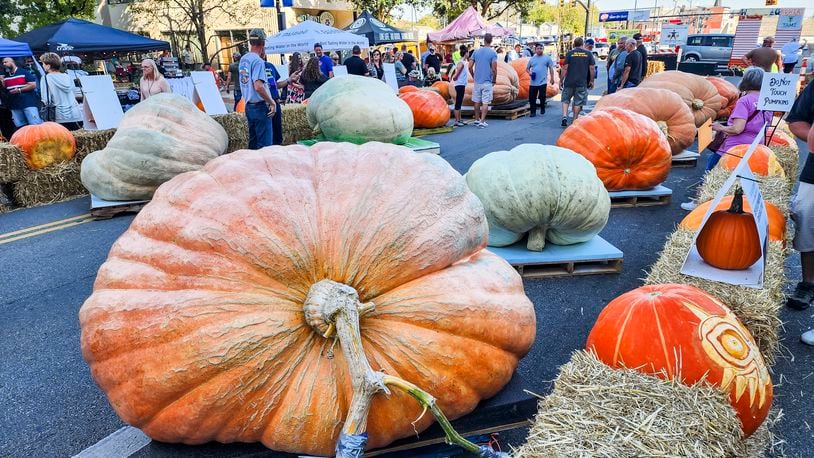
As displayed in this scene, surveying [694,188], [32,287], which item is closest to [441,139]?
[694,188]

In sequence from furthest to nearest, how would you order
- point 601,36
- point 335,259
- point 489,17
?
point 601,36 → point 489,17 → point 335,259

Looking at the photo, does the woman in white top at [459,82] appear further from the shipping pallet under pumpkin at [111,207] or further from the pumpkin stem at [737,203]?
the pumpkin stem at [737,203]

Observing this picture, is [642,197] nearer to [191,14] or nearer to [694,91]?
[694,91]

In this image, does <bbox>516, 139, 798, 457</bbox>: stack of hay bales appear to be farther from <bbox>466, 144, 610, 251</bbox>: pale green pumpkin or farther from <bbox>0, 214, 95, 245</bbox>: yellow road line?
<bbox>0, 214, 95, 245</bbox>: yellow road line

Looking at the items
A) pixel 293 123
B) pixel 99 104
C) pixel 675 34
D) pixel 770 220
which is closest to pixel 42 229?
pixel 99 104

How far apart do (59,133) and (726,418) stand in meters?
8.16

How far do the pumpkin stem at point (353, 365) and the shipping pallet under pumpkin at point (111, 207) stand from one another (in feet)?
16.7

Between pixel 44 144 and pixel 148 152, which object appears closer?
pixel 148 152

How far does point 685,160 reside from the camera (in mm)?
8008

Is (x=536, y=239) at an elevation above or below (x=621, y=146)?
below

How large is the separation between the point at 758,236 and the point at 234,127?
25.6ft

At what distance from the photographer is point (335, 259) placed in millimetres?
1865

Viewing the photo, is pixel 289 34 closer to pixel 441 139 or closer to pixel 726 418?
pixel 441 139

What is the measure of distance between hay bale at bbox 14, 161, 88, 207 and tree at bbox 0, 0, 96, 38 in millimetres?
20383
